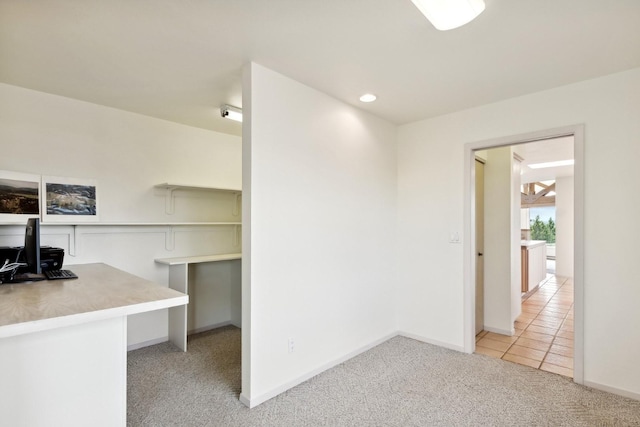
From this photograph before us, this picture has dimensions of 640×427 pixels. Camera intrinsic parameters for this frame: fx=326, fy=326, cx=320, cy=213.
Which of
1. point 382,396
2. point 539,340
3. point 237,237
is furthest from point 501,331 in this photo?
point 237,237

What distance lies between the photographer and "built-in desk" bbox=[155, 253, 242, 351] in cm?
317

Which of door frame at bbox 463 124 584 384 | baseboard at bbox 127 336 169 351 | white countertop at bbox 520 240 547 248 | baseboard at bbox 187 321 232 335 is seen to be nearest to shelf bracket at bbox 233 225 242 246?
baseboard at bbox 187 321 232 335

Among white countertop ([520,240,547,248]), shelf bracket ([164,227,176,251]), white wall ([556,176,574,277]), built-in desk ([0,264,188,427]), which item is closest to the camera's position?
built-in desk ([0,264,188,427])

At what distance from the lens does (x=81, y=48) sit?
2070 mm

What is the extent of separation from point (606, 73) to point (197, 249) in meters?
4.04

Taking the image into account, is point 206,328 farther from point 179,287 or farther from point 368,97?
point 368,97

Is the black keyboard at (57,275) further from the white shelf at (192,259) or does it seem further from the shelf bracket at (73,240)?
the white shelf at (192,259)

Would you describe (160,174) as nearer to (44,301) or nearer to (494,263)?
(44,301)

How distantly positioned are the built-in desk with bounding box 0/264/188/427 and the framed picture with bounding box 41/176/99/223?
4.13 ft

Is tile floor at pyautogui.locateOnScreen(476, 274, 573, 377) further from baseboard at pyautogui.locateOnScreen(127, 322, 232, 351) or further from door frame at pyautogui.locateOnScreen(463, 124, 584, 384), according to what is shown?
baseboard at pyautogui.locateOnScreen(127, 322, 232, 351)

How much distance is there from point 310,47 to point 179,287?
2553mm

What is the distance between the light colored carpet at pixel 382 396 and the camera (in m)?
2.09

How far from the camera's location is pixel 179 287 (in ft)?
10.8

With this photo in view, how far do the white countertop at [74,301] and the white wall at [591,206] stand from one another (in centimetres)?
262
